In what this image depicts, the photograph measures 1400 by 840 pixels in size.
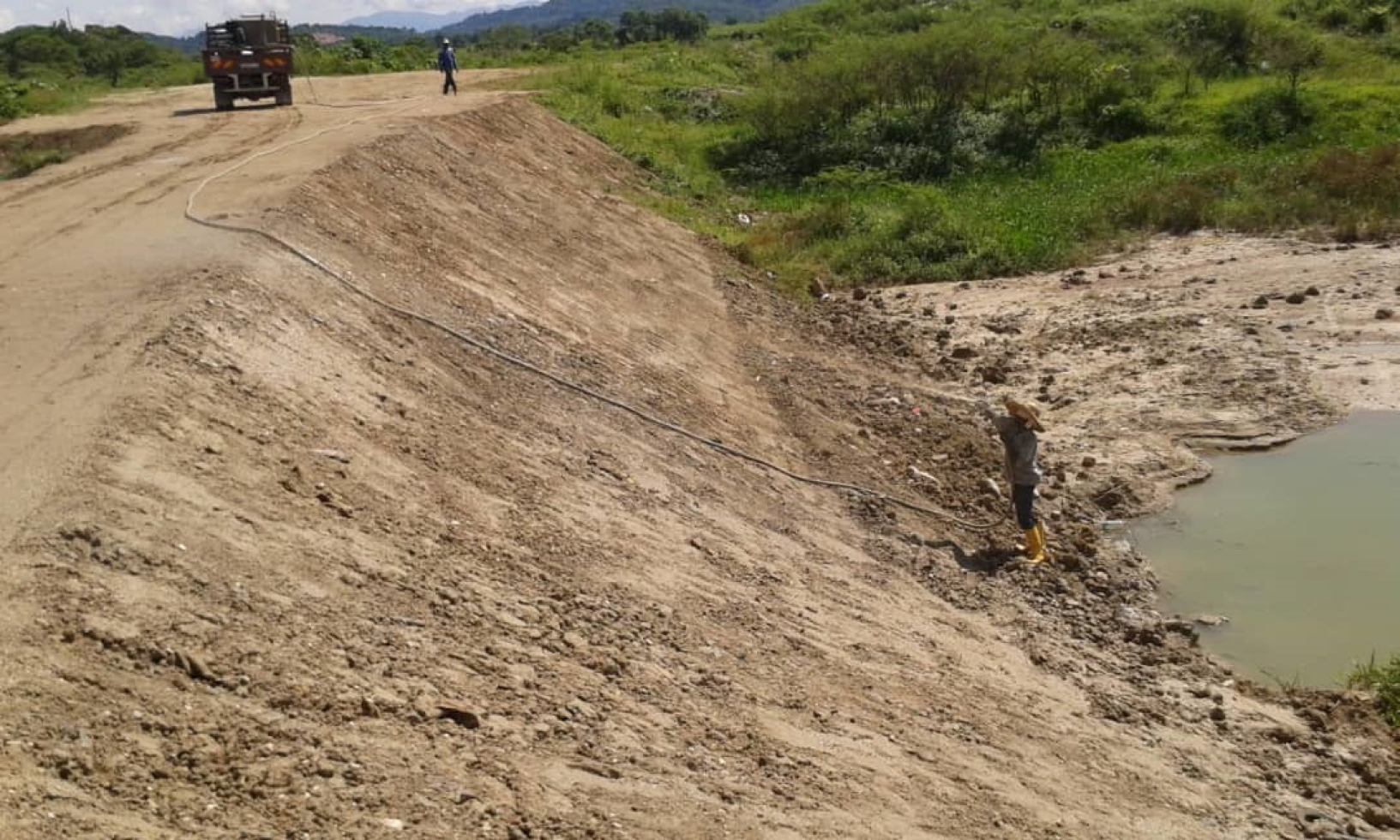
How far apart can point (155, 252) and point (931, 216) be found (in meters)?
13.3

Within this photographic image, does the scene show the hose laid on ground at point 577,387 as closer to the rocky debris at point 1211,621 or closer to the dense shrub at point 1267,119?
the rocky debris at point 1211,621

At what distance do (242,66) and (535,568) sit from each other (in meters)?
18.9

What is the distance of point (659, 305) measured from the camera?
1483 centimetres

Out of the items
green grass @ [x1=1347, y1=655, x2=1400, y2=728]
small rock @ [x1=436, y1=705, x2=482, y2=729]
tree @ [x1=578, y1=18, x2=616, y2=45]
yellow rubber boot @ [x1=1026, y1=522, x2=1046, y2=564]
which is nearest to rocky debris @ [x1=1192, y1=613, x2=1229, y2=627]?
green grass @ [x1=1347, y1=655, x2=1400, y2=728]

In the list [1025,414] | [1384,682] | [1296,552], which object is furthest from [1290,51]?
[1384,682]

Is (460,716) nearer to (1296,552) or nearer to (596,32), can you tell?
(1296,552)

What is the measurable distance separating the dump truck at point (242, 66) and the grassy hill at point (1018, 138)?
545 cm

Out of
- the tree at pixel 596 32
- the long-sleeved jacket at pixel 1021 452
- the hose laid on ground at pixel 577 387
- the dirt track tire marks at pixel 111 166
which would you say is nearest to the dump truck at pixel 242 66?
the dirt track tire marks at pixel 111 166

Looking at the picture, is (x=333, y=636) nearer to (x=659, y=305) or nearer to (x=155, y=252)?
(x=155, y=252)

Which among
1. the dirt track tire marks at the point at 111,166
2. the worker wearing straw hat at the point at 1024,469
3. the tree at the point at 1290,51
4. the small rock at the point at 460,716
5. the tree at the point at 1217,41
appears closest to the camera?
the small rock at the point at 460,716

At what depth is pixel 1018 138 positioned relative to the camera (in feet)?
85.4

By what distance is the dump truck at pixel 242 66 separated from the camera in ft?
74.1

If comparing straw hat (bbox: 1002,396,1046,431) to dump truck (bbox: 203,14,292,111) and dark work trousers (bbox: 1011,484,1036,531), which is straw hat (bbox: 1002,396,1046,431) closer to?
dark work trousers (bbox: 1011,484,1036,531)

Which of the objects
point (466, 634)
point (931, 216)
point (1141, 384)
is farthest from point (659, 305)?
point (466, 634)
